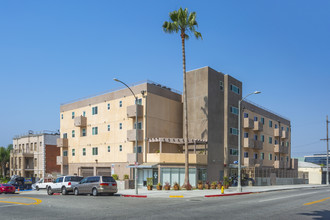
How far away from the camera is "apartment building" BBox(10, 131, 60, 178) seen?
215 feet

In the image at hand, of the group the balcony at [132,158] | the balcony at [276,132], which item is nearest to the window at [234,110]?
the balcony at [132,158]

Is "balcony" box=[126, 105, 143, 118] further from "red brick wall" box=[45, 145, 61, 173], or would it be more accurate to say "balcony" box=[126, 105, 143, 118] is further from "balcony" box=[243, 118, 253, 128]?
"red brick wall" box=[45, 145, 61, 173]

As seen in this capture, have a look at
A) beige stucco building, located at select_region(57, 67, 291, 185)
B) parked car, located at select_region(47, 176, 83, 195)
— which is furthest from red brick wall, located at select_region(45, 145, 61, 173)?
parked car, located at select_region(47, 176, 83, 195)

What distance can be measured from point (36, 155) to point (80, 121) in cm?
2036

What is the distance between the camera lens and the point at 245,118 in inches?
2222

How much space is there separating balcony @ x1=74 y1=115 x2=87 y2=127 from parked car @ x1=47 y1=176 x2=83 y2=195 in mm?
18944

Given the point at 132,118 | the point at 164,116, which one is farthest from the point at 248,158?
the point at 132,118

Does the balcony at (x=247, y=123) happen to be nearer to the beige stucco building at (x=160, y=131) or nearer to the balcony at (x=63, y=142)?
the beige stucco building at (x=160, y=131)

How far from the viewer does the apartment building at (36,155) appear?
6562cm

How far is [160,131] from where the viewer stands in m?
45.9

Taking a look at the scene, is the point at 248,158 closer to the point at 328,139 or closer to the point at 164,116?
the point at 164,116

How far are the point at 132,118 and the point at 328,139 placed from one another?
47.1 meters

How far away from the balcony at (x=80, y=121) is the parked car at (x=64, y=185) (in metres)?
18.9

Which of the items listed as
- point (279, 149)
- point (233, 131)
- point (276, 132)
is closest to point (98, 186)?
point (233, 131)
